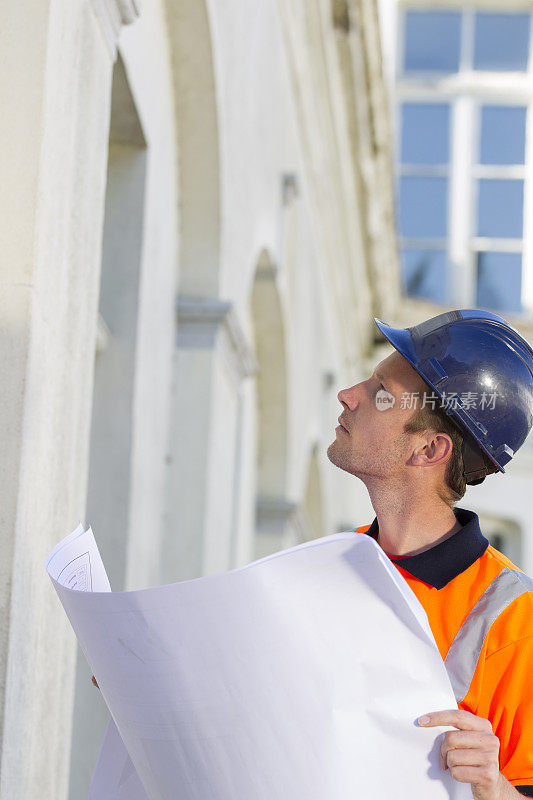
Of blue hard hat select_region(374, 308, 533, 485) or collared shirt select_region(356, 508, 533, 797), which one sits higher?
blue hard hat select_region(374, 308, 533, 485)

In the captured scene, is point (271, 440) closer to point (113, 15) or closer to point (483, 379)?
point (113, 15)

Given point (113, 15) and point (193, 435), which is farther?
point (193, 435)

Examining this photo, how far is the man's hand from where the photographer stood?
1826 mm

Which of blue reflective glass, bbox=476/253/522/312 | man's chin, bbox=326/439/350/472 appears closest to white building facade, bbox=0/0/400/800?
man's chin, bbox=326/439/350/472

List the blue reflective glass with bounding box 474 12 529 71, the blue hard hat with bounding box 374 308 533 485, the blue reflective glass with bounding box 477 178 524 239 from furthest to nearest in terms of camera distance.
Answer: the blue reflective glass with bounding box 474 12 529 71 < the blue reflective glass with bounding box 477 178 524 239 < the blue hard hat with bounding box 374 308 533 485

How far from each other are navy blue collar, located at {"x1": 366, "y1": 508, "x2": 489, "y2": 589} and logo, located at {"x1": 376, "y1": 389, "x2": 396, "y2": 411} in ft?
0.85

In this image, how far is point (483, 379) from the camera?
91.7 inches

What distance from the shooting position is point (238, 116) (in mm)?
6969

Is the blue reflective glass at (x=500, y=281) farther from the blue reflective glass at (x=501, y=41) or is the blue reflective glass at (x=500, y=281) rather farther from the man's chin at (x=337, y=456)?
the man's chin at (x=337, y=456)

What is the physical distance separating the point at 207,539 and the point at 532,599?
4.47m

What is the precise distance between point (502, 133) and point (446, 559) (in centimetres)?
2094

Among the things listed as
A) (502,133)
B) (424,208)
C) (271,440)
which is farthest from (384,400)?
(502,133)

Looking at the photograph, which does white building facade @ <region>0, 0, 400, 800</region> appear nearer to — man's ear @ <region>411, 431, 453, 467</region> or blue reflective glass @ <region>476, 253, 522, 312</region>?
man's ear @ <region>411, 431, 453, 467</region>

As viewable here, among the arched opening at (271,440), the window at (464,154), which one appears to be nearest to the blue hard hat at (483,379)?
the arched opening at (271,440)
